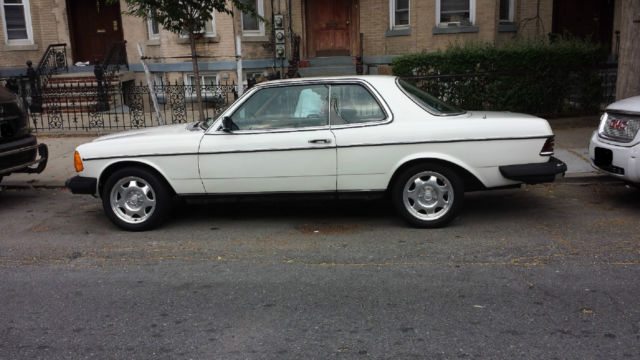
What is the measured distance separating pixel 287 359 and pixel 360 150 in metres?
2.96

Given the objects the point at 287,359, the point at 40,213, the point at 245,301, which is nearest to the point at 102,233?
the point at 40,213

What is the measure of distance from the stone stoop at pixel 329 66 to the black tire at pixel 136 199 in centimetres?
1178

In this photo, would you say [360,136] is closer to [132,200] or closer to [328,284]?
[328,284]

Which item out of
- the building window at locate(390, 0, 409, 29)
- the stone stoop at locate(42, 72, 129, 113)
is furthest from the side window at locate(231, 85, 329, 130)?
the building window at locate(390, 0, 409, 29)

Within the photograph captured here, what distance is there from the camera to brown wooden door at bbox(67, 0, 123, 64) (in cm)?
2053

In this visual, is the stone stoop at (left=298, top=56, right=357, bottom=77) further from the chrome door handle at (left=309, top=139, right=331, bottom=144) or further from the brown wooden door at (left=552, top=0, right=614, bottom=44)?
the chrome door handle at (left=309, top=139, right=331, bottom=144)

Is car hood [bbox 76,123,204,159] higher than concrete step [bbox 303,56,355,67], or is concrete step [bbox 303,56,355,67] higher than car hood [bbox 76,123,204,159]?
concrete step [bbox 303,56,355,67]

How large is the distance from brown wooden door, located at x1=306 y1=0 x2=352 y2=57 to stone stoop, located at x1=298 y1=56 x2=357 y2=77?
0.69 m

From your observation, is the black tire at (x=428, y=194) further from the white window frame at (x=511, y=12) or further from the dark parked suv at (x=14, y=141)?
the white window frame at (x=511, y=12)

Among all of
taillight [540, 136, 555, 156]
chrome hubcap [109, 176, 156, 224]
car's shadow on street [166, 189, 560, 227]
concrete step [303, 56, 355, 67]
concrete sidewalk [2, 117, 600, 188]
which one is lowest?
car's shadow on street [166, 189, 560, 227]

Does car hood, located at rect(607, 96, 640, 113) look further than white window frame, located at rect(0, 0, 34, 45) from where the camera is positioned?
No

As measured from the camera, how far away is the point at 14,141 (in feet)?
26.3

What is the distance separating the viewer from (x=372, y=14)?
60.4 ft

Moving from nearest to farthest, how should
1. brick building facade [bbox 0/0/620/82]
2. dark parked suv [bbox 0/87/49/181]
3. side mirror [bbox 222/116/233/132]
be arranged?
side mirror [bbox 222/116/233/132], dark parked suv [bbox 0/87/49/181], brick building facade [bbox 0/0/620/82]
